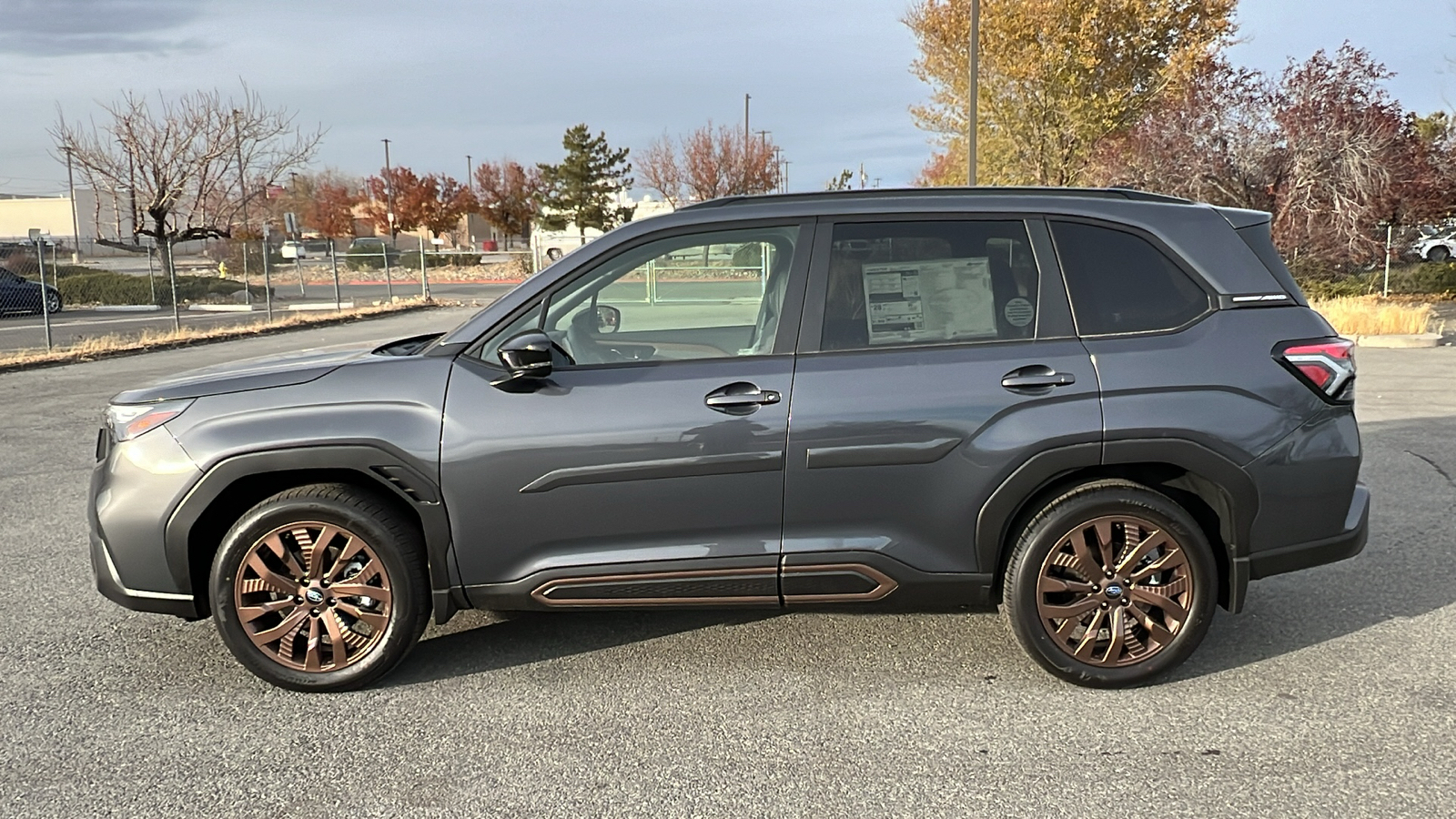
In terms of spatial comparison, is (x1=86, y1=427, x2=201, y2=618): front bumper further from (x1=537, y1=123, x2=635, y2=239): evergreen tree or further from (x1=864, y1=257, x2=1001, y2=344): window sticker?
(x1=537, y1=123, x2=635, y2=239): evergreen tree

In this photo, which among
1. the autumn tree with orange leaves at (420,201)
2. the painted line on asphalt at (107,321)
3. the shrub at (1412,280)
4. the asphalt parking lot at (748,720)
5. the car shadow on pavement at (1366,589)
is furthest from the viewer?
the autumn tree with orange leaves at (420,201)

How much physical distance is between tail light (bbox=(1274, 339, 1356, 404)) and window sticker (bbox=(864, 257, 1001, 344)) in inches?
42.5

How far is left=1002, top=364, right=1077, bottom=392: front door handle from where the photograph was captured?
12.1 feet

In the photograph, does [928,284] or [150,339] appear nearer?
[928,284]

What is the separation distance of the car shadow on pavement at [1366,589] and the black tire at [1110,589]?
0.27 metres

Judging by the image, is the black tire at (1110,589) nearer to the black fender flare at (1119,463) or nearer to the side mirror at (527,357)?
the black fender flare at (1119,463)

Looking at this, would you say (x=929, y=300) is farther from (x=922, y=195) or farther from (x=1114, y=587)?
(x=1114, y=587)

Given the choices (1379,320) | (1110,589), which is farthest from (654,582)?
(1379,320)

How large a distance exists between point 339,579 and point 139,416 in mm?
969

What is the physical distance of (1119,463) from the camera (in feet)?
12.4

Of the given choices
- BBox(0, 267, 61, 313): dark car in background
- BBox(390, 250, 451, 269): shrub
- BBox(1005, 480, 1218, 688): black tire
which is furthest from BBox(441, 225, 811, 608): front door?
BBox(390, 250, 451, 269): shrub

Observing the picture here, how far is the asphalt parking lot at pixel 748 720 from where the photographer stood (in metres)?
3.08

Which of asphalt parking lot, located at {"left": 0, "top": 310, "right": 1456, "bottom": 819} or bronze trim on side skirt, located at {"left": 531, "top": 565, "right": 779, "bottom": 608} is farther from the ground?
bronze trim on side skirt, located at {"left": 531, "top": 565, "right": 779, "bottom": 608}

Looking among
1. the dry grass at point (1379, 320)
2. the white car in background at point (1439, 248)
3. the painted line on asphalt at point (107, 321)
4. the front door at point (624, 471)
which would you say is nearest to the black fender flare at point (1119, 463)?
the front door at point (624, 471)
